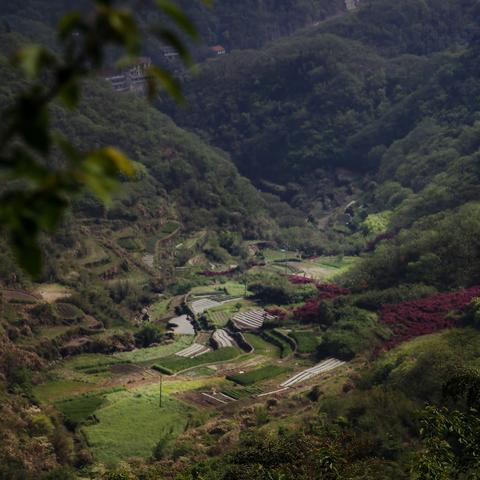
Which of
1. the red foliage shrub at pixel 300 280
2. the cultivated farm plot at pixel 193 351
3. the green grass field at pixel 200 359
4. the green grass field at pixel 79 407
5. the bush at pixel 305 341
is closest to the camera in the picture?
the green grass field at pixel 79 407

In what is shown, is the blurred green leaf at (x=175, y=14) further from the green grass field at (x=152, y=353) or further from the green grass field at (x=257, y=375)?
the green grass field at (x=152, y=353)

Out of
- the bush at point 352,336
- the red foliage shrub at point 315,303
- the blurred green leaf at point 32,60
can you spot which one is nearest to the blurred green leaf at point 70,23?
the blurred green leaf at point 32,60

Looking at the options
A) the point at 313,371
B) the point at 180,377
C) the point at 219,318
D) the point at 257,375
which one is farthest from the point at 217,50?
the point at 313,371

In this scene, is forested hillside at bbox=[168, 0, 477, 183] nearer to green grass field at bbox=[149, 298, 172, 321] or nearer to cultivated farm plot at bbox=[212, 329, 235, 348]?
green grass field at bbox=[149, 298, 172, 321]

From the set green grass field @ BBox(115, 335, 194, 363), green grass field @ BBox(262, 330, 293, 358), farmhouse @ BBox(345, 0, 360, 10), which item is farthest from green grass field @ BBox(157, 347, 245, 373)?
farmhouse @ BBox(345, 0, 360, 10)

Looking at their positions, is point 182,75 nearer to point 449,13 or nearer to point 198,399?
point 449,13

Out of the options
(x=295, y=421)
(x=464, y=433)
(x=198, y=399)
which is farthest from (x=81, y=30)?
(x=198, y=399)
